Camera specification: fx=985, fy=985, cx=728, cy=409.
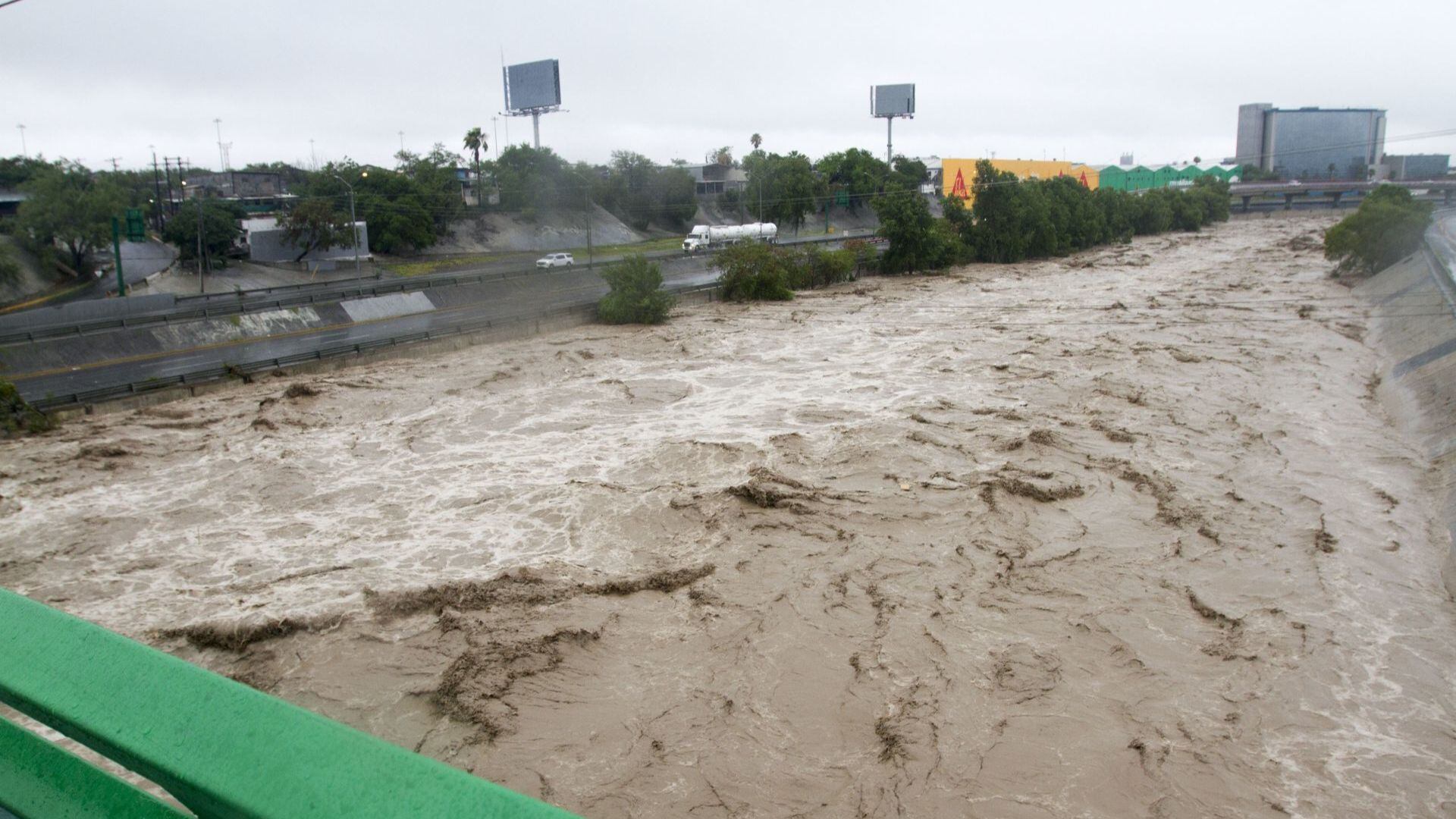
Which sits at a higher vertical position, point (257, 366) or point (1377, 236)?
point (1377, 236)

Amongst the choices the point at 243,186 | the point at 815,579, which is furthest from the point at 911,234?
the point at 243,186

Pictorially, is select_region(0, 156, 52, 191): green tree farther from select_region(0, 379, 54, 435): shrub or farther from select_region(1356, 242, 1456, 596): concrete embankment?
select_region(1356, 242, 1456, 596): concrete embankment

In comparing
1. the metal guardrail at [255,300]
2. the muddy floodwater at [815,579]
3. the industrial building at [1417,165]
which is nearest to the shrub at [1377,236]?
the muddy floodwater at [815,579]

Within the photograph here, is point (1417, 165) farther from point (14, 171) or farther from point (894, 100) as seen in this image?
point (14, 171)

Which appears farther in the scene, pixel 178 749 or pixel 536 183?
pixel 536 183

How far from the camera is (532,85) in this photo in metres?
83.9

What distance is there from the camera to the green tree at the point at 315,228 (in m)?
50.6

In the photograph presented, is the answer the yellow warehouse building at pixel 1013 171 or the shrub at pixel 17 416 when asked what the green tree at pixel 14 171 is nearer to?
the shrub at pixel 17 416

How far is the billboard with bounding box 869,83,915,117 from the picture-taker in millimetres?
104562

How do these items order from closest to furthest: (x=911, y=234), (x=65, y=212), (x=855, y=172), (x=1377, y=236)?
(x=65, y=212) < (x=1377, y=236) < (x=911, y=234) < (x=855, y=172)

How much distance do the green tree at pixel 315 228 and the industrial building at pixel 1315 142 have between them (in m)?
117

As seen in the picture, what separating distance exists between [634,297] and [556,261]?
1410cm

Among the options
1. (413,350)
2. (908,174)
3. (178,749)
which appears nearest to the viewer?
(178,749)

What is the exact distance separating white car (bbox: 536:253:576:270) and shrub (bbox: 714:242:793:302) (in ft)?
30.7
